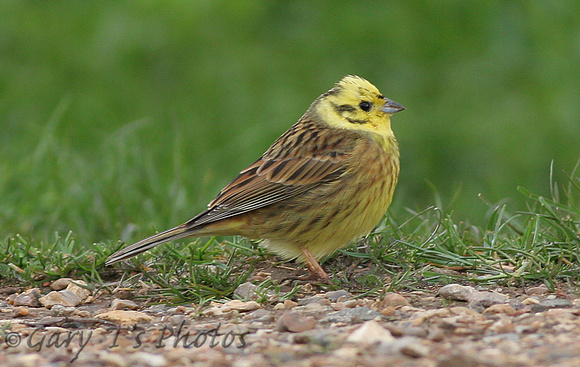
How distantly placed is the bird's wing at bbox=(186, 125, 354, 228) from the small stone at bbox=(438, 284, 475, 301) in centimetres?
113

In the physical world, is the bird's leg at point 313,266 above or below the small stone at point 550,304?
below

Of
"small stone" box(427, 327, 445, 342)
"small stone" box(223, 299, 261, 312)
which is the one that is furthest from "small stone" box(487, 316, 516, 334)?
"small stone" box(223, 299, 261, 312)

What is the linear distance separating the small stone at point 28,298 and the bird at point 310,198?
0.38m

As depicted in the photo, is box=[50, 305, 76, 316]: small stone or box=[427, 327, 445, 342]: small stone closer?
box=[427, 327, 445, 342]: small stone

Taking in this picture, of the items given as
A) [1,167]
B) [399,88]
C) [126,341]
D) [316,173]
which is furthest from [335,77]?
[126,341]


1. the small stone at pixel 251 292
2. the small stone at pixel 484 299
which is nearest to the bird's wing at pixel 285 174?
the small stone at pixel 251 292

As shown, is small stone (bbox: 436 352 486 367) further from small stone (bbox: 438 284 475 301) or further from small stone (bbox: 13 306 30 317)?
small stone (bbox: 13 306 30 317)

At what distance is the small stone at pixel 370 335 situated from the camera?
3.42 metres

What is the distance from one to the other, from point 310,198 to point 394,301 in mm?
1154

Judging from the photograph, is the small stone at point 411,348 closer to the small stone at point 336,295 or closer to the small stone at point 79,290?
the small stone at point 336,295

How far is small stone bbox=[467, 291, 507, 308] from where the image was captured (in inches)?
163

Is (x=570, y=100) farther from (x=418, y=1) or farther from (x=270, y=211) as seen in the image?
(x=270, y=211)

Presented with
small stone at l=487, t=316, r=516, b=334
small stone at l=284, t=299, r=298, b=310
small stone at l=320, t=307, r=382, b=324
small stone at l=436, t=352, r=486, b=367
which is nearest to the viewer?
small stone at l=436, t=352, r=486, b=367

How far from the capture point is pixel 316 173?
528 centimetres
